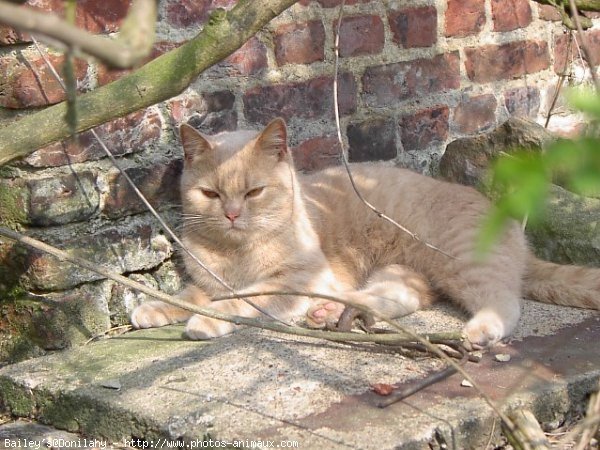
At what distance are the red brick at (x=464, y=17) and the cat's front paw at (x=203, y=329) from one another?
1.68 m

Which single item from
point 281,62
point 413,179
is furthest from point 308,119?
point 413,179

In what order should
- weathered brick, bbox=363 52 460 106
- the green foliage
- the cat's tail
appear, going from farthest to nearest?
weathered brick, bbox=363 52 460 106 < the cat's tail < the green foliage

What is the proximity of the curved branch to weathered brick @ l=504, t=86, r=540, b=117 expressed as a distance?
80.3 inches

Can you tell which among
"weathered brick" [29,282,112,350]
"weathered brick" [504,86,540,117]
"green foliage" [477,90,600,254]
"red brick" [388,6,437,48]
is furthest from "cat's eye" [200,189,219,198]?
"green foliage" [477,90,600,254]

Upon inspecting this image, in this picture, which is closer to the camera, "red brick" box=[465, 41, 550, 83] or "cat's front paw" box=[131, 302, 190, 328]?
"cat's front paw" box=[131, 302, 190, 328]

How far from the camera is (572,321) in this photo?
2.62 meters

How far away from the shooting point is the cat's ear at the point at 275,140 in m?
2.83

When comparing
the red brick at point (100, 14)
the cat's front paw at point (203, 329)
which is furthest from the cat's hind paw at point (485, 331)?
the red brick at point (100, 14)

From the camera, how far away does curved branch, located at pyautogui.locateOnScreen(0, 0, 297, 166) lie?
1.96 m

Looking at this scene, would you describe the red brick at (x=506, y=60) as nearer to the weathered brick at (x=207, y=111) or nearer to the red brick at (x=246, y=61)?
the red brick at (x=246, y=61)

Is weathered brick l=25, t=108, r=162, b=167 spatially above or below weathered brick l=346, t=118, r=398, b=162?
above

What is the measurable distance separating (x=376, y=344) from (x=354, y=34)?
1372mm

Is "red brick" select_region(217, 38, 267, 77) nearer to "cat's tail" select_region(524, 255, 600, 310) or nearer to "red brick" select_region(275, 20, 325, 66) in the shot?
"red brick" select_region(275, 20, 325, 66)

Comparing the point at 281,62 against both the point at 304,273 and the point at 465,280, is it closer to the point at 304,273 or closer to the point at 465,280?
the point at 304,273
